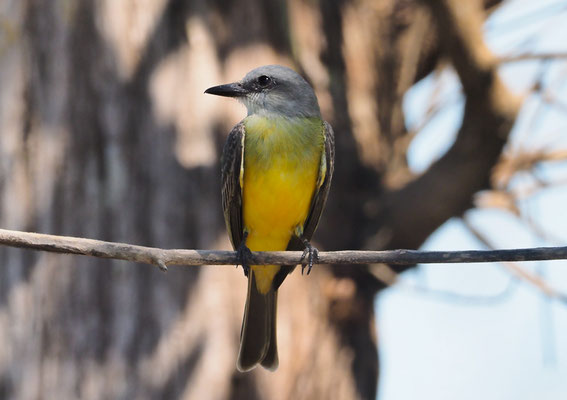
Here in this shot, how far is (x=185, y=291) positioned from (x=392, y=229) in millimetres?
1256

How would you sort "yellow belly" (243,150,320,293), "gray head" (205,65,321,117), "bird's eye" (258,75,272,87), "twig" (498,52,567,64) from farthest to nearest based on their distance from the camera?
"twig" (498,52,567,64)
"bird's eye" (258,75,272,87)
"gray head" (205,65,321,117)
"yellow belly" (243,150,320,293)

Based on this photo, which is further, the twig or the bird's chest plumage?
the twig

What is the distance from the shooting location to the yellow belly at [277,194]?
370 centimetres

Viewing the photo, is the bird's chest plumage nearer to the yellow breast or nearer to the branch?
the yellow breast

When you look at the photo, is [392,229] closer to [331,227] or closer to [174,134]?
[331,227]

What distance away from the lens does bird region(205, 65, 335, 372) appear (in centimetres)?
373

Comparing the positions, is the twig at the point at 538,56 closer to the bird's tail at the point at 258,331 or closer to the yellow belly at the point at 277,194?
the yellow belly at the point at 277,194

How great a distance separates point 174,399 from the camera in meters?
4.18

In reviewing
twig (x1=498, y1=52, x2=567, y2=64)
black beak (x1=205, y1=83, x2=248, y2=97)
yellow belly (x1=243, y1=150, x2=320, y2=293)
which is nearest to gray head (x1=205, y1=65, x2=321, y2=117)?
black beak (x1=205, y1=83, x2=248, y2=97)

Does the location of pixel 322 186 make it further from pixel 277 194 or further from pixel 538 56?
pixel 538 56

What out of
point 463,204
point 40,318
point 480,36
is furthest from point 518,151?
point 40,318

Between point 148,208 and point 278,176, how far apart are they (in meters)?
0.94

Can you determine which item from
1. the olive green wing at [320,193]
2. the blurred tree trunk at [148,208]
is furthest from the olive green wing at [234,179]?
the blurred tree trunk at [148,208]

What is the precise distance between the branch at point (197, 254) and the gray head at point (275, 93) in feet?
4.73
